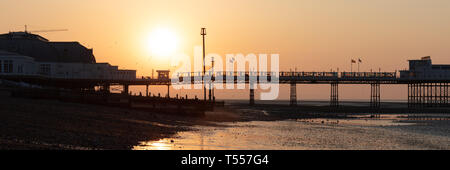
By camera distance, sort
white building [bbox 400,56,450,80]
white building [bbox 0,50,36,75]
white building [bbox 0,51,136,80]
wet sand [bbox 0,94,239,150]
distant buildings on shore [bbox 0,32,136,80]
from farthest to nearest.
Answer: white building [bbox 400,56,450,80] < distant buildings on shore [bbox 0,32,136,80] < white building [bbox 0,51,136,80] < white building [bbox 0,50,36,75] < wet sand [bbox 0,94,239,150]

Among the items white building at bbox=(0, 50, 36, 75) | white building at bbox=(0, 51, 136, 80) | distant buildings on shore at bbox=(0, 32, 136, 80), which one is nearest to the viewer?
white building at bbox=(0, 50, 36, 75)

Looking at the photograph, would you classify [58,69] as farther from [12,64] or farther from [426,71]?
[426,71]

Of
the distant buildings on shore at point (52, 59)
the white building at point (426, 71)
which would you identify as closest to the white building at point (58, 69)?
the distant buildings on shore at point (52, 59)

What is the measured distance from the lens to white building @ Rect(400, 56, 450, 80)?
110688mm

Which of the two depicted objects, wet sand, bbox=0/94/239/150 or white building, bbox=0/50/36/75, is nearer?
wet sand, bbox=0/94/239/150

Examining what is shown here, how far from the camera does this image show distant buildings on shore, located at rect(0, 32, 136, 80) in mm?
85588

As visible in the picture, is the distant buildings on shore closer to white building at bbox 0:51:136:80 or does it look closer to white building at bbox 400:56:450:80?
white building at bbox 0:51:136:80

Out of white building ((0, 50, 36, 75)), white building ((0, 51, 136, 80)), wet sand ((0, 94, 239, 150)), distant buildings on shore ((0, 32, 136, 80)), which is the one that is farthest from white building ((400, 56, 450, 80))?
wet sand ((0, 94, 239, 150))

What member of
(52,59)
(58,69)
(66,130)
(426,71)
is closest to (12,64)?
(58,69)

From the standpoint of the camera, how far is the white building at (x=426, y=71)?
110688mm

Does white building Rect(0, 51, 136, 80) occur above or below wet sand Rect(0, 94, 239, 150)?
above
